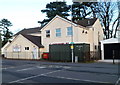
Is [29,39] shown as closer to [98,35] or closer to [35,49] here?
[35,49]

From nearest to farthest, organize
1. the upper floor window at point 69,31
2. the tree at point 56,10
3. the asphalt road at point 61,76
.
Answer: the asphalt road at point 61,76
the upper floor window at point 69,31
the tree at point 56,10

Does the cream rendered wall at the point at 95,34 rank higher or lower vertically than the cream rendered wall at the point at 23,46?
higher

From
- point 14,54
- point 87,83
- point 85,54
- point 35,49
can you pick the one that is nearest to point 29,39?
point 35,49

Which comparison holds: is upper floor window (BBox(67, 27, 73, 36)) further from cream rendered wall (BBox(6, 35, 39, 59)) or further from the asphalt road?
the asphalt road

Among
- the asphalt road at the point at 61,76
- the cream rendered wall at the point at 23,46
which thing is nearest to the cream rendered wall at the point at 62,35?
the cream rendered wall at the point at 23,46

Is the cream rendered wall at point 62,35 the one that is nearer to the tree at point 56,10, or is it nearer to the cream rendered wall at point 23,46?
the cream rendered wall at point 23,46

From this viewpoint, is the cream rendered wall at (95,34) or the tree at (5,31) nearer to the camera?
the cream rendered wall at (95,34)

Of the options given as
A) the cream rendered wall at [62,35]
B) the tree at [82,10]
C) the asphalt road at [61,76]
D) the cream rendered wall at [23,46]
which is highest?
the tree at [82,10]

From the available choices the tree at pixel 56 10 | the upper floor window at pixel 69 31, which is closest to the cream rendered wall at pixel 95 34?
the upper floor window at pixel 69 31

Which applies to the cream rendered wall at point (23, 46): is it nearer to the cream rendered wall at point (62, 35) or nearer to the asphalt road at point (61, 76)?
the cream rendered wall at point (62, 35)

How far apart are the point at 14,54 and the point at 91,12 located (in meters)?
26.2

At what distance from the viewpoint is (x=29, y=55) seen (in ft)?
96.7

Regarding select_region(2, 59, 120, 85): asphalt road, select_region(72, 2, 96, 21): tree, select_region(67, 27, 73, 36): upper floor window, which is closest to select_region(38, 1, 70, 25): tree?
select_region(72, 2, 96, 21): tree

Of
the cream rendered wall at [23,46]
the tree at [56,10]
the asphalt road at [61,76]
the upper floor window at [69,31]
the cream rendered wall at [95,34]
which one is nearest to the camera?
the asphalt road at [61,76]
